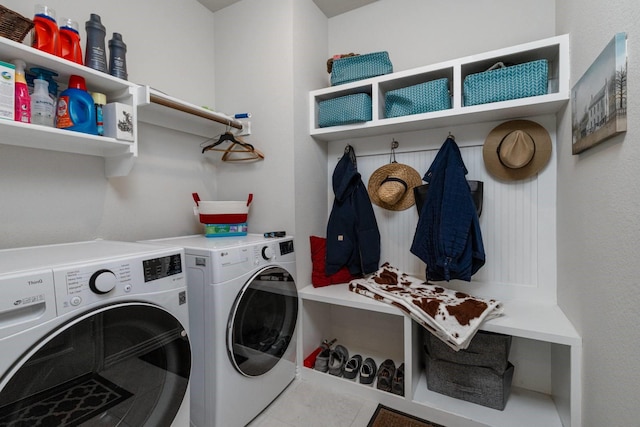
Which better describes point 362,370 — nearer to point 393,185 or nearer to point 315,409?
point 315,409

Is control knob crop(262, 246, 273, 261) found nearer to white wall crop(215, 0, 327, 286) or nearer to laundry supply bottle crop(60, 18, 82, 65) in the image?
white wall crop(215, 0, 327, 286)

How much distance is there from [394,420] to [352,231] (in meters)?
1.07

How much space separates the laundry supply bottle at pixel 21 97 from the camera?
3.10ft

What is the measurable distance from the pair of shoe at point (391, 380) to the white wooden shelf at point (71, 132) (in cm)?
178

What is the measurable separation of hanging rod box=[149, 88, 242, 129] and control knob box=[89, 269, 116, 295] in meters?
0.87

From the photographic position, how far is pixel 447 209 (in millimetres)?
1467

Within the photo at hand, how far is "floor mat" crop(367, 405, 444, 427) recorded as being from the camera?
4.63 feet

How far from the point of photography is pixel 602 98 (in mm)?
889

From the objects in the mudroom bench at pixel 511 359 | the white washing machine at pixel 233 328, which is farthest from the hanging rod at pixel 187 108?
the mudroom bench at pixel 511 359

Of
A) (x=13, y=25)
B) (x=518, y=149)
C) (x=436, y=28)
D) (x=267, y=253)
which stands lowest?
(x=267, y=253)

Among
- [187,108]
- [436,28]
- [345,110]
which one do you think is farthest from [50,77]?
[436,28]

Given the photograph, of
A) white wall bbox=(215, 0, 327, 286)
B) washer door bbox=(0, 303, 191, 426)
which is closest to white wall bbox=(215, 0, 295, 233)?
white wall bbox=(215, 0, 327, 286)

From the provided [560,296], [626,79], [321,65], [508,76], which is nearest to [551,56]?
[508,76]

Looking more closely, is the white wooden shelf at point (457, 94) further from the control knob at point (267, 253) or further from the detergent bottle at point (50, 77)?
the detergent bottle at point (50, 77)
